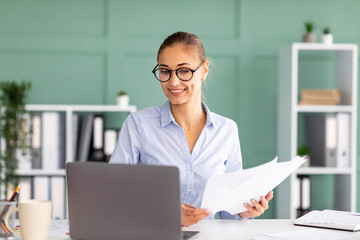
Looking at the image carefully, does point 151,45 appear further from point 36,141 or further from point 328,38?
point 328,38

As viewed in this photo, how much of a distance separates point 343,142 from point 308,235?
212 centimetres

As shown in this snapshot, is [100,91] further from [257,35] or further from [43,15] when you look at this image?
[257,35]

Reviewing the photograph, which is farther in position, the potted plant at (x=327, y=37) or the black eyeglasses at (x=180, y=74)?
the potted plant at (x=327, y=37)

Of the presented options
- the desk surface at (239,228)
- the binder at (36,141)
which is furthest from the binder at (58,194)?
the desk surface at (239,228)

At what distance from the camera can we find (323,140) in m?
3.52

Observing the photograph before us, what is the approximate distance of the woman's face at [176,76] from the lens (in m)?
1.87

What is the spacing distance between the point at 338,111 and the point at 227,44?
37.2 inches

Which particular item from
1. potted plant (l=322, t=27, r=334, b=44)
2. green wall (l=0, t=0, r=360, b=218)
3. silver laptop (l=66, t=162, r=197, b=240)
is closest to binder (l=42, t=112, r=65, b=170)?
green wall (l=0, t=0, r=360, b=218)

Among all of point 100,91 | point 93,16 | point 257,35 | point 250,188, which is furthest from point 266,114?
point 250,188

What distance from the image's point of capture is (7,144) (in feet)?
10.7

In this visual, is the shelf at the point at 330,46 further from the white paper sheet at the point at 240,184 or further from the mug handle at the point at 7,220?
the mug handle at the point at 7,220

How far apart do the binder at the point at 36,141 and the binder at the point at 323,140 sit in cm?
195

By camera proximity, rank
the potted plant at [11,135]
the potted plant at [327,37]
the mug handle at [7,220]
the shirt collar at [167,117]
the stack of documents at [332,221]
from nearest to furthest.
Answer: the mug handle at [7,220] → the stack of documents at [332,221] → the shirt collar at [167,117] → the potted plant at [11,135] → the potted plant at [327,37]

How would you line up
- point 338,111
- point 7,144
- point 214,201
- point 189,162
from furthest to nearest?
point 338,111 → point 7,144 → point 189,162 → point 214,201
